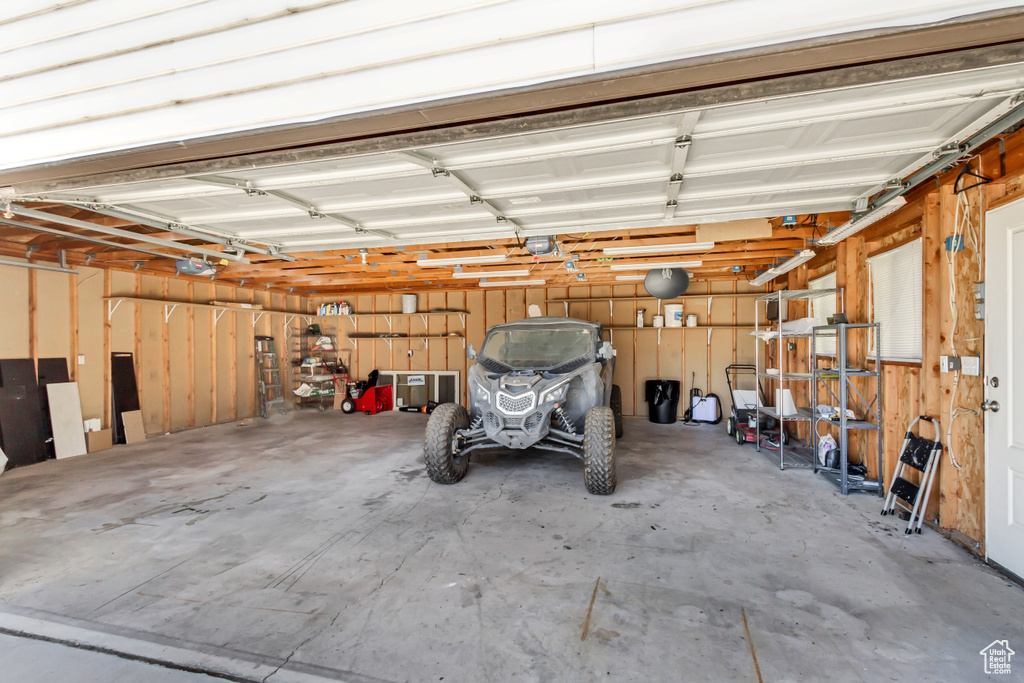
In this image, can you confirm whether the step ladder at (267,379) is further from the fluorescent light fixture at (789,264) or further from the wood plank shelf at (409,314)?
the fluorescent light fixture at (789,264)

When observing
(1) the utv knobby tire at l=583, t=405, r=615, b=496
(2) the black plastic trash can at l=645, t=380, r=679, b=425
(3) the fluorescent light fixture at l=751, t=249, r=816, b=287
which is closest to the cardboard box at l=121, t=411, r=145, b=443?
(1) the utv knobby tire at l=583, t=405, r=615, b=496

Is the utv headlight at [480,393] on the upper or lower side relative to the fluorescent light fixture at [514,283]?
lower

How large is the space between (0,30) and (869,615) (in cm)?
536

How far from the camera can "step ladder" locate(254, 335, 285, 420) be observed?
884 cm

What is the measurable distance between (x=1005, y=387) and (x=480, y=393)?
373cm

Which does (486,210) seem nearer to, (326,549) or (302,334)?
(326,549)

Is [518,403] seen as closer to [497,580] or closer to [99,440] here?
[497,580]

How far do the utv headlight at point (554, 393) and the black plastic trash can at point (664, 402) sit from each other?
4156 mm

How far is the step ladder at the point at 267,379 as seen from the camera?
8844mm

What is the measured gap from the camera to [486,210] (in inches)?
122

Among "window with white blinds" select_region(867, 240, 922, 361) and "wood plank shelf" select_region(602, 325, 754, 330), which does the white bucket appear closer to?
"wood plank shelf" select_region(602, 325, 754, 330)

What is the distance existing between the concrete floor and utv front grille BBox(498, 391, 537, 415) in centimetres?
79

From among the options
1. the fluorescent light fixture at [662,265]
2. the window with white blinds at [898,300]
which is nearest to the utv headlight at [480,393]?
the fluorescent light fixture at [662,265]

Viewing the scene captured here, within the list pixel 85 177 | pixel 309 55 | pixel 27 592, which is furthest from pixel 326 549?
pixel 309 55
